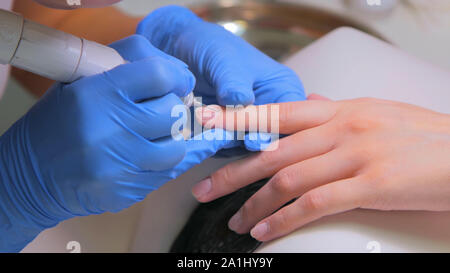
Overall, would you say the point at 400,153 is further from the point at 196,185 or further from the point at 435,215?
the point at 196,185

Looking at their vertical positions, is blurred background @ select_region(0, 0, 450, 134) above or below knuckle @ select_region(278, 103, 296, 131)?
above

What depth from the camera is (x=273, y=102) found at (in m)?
0.89

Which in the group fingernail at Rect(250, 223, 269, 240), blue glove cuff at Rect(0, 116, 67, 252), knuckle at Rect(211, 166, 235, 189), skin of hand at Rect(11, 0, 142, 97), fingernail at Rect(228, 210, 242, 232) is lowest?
blue glove cuff at Rect(0, 116, 67, 252)

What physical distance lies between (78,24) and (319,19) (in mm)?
711

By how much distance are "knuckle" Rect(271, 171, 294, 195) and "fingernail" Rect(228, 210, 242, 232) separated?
0.09 metres

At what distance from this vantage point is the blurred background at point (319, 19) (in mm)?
1279

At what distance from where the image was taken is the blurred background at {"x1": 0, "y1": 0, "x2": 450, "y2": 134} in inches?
50.4

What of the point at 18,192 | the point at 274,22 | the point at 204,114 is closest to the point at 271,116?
the point at 204,114

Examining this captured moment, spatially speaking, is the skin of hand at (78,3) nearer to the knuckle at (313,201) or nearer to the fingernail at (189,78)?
the fingernail at (189,78)

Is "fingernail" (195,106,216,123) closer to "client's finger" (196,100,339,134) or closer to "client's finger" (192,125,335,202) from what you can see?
"client's finger" (196,100,339,134)

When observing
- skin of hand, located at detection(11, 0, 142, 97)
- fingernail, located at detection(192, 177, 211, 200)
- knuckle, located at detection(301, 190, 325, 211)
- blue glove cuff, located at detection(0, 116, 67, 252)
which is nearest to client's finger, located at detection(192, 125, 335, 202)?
fingernail, located at detection(192, 177, 211, 200)

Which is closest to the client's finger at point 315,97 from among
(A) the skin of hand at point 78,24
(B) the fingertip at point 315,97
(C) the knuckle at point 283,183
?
(B) the fingertip at point 315,97
